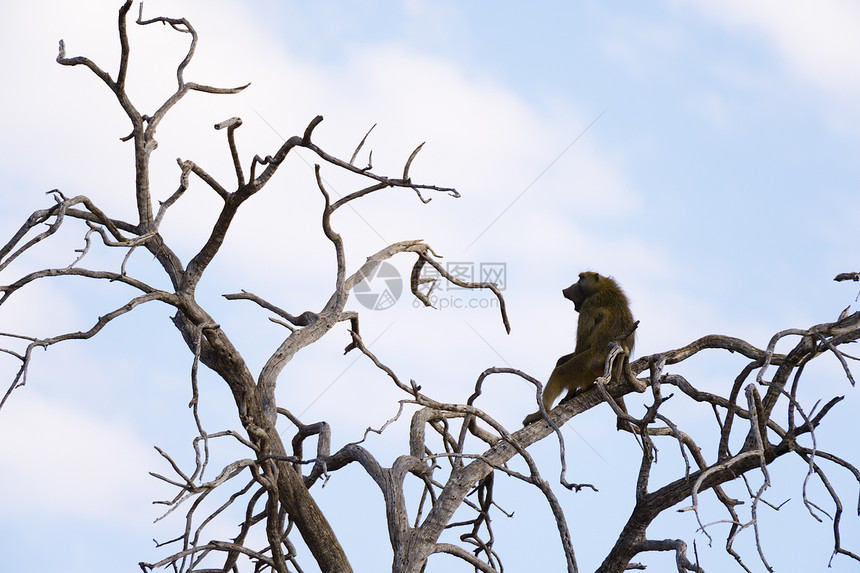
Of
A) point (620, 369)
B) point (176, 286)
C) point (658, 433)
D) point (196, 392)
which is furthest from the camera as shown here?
point (658, 433)

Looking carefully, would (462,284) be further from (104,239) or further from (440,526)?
(104,239)

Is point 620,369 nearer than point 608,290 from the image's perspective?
Yes

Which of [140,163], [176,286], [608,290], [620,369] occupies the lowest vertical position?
[620,369]

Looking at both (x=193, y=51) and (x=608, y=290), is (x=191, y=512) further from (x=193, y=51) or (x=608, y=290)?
(x=608, y=290)

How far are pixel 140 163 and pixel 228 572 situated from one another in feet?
9.36

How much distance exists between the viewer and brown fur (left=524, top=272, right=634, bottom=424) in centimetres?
609

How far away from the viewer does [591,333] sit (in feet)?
→ 21.6

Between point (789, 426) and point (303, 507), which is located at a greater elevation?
point (303, 507)

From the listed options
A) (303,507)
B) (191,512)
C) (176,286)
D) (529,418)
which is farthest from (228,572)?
(529,418)

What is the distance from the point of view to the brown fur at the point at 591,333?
20.0 ft

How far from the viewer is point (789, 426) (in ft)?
16.2

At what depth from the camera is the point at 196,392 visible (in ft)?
14.7

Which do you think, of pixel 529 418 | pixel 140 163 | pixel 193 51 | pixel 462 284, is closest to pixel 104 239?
pixel 140 163

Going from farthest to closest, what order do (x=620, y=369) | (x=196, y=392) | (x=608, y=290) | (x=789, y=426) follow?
(x=608, y=290) < (x=620, y=369) < (x=789, y=426) < (x=196, y=392)
